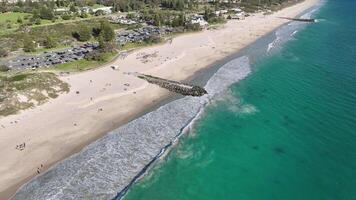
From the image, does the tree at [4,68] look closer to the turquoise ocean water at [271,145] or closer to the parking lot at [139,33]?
the parking lot at [139,33]

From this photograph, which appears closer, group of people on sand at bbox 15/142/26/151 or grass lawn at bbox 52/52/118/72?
group of people on sand at bbox 15/142/26/151

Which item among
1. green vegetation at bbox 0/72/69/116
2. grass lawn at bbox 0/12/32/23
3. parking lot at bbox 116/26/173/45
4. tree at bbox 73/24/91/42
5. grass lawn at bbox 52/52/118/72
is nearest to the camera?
green vegetation at bbox 0/72/69/116

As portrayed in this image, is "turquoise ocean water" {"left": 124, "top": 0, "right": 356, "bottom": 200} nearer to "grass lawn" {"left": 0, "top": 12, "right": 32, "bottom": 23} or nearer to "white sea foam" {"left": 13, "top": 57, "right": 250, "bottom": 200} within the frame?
"white sea foam" {"left": 13, "top": 57, "right": 250, "bottom": 200}

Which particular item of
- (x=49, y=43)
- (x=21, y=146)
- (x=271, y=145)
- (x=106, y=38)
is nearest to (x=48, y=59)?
(x=49, y=43)

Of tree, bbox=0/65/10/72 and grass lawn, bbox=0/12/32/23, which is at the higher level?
grass lawn, bbox=0/12/32/23

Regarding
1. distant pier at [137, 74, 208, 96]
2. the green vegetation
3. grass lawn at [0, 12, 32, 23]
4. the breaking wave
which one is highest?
grass lawn at [0, 12, 32, 23]

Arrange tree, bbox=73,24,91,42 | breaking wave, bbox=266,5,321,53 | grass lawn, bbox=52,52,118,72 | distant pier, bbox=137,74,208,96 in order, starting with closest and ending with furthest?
distant pier, bbox=137,74,208,96 → grass lawn, bbox=52,52,118,72 → breaking wave, bbox=266,5,321,53 → tree, bbox=73,24,91,42

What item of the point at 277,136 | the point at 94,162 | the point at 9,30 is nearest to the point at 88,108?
the point at 94,162

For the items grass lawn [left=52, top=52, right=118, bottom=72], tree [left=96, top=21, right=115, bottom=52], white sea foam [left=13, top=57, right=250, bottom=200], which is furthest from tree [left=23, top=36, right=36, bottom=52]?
white sea foam [left=13, top=57, right=250, bottom=200]

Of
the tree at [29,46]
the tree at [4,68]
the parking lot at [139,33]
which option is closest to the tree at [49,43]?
the tree at [29,46]
